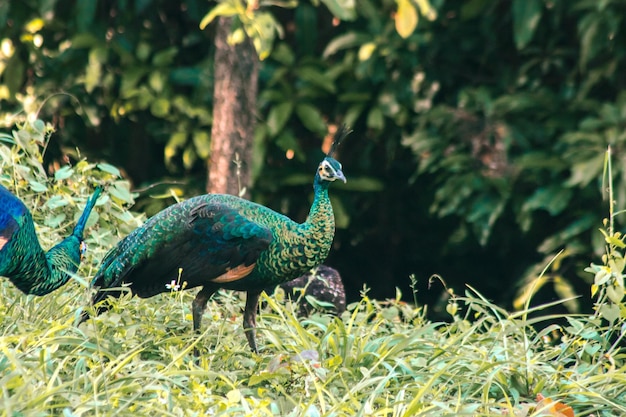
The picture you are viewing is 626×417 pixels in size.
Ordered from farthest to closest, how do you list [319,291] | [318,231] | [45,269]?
[319,291] → [45,269] → [318,231]

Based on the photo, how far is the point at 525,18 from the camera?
21.4ft

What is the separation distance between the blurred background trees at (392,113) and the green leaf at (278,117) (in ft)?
0.03

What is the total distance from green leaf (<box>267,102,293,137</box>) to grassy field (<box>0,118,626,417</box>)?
2577mm

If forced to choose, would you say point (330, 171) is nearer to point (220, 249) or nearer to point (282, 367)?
point (220, 249)

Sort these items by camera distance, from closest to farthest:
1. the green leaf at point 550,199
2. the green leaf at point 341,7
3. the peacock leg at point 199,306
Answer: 1. the peacock leg at point 199,306
2. the green leaf at point 341,7
3. the green leaf at point 550,199

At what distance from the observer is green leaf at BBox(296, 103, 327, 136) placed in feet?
22.9

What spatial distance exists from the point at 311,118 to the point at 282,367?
3.55 meters

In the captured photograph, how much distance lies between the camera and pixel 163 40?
7785 mm

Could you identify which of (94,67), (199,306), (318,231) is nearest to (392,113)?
(94,67)

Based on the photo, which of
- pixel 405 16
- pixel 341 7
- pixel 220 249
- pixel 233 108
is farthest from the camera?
pixel 233 108

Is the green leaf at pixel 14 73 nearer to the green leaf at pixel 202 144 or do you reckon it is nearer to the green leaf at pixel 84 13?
the green leaf at pixel 84 13

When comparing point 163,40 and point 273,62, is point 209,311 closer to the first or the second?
point 273,62

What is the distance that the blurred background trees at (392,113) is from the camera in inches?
261

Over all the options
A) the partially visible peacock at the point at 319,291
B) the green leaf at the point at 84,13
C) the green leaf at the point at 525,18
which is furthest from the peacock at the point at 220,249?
the green leaf at the point at 84,13
